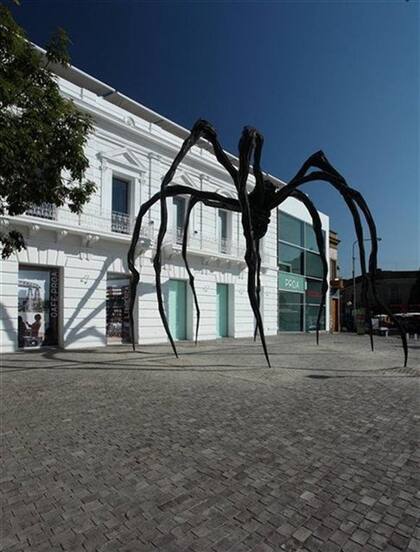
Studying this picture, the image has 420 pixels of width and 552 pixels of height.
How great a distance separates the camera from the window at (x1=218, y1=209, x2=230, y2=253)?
72.7 feet

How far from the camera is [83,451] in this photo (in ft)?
13.5

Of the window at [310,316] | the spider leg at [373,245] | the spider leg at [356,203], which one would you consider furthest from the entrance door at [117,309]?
the window at [310,316]

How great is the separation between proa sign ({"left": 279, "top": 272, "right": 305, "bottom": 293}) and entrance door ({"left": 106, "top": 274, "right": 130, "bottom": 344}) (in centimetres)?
1229

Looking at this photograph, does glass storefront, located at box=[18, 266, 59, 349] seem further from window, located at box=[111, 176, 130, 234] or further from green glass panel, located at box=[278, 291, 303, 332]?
green glass panel, located at box=[278, 291, 303, 332]

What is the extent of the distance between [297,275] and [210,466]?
84.1 feet

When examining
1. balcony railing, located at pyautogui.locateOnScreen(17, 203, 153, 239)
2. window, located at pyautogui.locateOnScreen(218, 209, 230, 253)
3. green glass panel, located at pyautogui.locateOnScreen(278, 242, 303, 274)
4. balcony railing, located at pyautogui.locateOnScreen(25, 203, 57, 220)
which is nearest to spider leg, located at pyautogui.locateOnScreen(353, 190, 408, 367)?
balcony railing, located at pyautogui.locateOnScreen(17, 203, 153, 239)

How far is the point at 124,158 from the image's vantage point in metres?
17.3

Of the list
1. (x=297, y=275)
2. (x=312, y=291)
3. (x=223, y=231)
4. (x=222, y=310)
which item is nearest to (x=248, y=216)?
(x=223, y=231)

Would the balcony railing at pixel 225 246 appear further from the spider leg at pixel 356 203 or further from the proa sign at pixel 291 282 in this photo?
the spider leg at pixel 356 203

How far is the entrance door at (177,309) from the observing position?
19.5 metres

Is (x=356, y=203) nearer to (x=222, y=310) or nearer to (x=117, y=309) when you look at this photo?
(x=117, y=309)

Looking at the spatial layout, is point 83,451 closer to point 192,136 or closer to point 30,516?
point 30,516

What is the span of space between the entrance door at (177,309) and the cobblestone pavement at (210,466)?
11812 millimetres

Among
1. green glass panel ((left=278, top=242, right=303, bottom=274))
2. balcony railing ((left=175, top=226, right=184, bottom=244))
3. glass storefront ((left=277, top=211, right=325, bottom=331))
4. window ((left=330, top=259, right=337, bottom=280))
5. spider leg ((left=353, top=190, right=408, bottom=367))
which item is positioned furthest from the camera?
window ((left=330, top=259, right=337, bottom=280))
